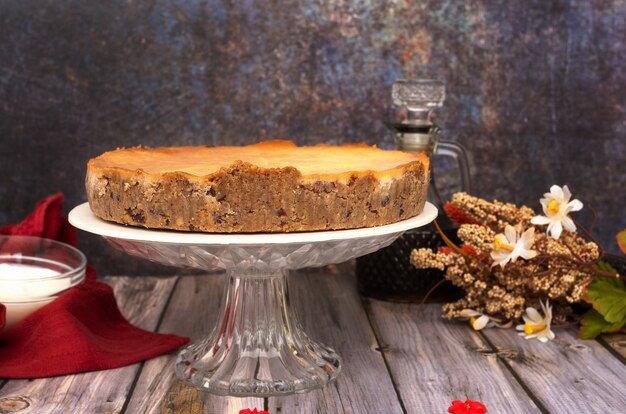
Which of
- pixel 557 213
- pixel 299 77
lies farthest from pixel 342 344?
pixel 299 77

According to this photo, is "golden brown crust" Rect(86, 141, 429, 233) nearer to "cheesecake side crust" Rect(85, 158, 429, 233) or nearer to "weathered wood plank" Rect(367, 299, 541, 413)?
"cheesecake side crust" Rect(85, 158, 429, 233)

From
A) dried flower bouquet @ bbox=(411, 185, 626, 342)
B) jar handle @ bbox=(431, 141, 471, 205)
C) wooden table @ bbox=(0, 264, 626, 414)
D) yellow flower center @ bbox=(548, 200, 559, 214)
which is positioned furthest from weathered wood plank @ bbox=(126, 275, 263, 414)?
yellow flower center @ bbox=(548, 200, 559, 214)

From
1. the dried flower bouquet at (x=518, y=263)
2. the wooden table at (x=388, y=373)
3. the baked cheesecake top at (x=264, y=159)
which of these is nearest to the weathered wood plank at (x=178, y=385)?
the wooden table at (x=388, y=373)

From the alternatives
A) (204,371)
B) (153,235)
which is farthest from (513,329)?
(153,235)

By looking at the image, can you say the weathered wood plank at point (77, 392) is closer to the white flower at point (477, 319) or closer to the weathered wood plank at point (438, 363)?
the weathered wood plank at point (438, 363)

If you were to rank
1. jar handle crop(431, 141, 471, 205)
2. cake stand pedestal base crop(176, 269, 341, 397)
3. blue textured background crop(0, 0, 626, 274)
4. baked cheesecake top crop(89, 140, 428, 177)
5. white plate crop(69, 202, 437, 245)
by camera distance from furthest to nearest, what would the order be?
blue textured background crop(0, 0, 626, 274), jar handle crop(431, 141, 471, 205), cake stand pedestal base crop(176, 269, 341, 397), baked cheesecake top crop(89, 140, 428, 177), white plate crop(69, 202, 437, 245)

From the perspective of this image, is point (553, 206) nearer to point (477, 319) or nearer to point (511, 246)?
point (511, 246)
